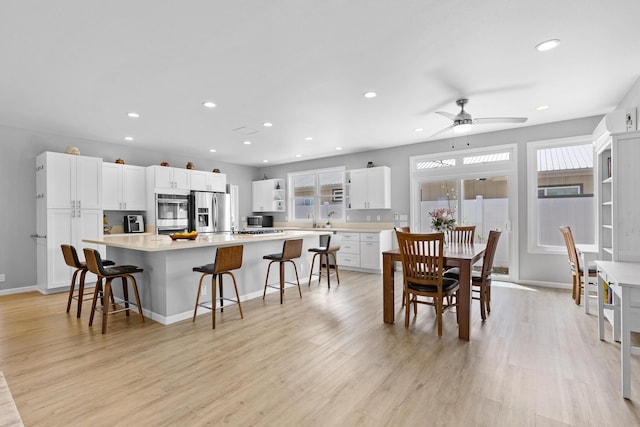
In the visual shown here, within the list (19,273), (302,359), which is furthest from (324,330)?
(19,273)

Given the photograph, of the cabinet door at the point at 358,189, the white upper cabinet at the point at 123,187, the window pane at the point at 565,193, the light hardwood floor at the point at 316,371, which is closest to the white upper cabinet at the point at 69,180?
the white upper cabinet at the point at 123,187

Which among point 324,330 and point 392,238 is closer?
point 324,330

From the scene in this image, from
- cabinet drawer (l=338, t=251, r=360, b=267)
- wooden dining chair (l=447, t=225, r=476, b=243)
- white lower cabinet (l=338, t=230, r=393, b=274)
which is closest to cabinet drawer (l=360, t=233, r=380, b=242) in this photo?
white lower cabinet (l=338, t=230, r=393, b=274)

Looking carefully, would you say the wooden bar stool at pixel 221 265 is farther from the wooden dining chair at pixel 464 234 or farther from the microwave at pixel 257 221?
the microwave at pixel 257 221

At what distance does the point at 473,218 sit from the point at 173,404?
528 cm

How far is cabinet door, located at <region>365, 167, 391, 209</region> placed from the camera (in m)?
6.43

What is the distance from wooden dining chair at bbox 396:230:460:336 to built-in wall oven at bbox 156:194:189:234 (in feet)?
15.7

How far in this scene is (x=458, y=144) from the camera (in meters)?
5.75

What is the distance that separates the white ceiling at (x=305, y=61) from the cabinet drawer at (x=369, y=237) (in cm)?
227

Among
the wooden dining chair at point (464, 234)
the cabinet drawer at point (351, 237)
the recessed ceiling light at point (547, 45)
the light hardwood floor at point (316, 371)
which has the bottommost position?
the light hardwood floor at point (316, 371)

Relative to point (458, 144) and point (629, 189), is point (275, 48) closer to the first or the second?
point (629, 189)

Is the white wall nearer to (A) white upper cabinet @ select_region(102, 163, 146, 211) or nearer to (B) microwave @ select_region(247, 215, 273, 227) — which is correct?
(A) white upper cabinet @ select_region(102, 163, 146, 211)

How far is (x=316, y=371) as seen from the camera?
2.40m

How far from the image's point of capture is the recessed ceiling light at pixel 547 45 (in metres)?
2.55
